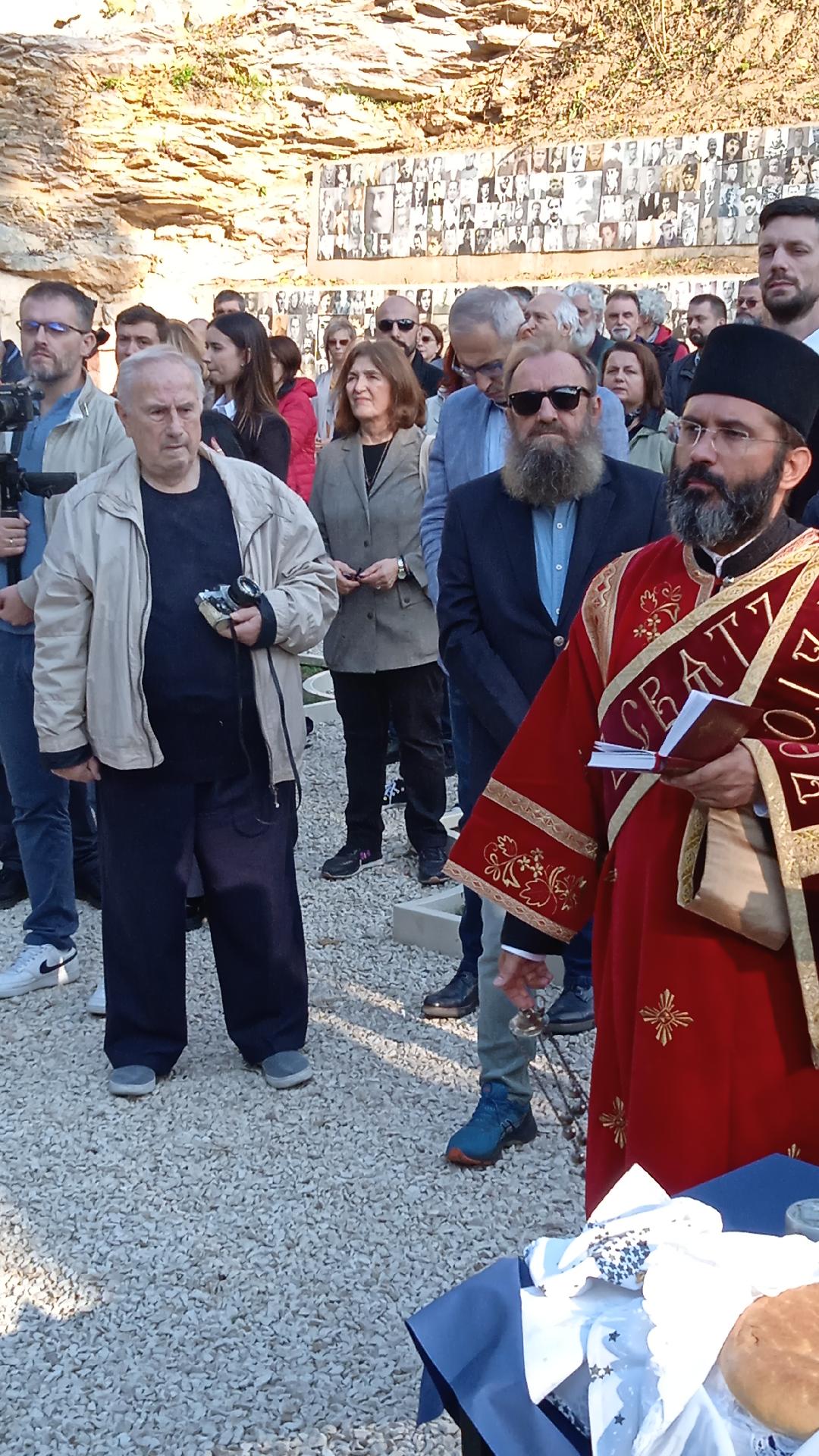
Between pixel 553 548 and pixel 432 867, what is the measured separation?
2615mm

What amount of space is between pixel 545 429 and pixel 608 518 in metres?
0.33

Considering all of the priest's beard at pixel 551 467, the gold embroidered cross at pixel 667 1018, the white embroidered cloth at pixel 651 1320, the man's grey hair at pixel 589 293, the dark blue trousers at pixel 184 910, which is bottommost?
the dark blue trousers at pixel 184 910

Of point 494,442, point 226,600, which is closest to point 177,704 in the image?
point 226,600

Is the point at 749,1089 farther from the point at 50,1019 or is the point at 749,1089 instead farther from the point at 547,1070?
the point at 50,1019

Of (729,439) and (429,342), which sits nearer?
(729,439)

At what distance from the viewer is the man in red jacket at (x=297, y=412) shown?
778 centimetres

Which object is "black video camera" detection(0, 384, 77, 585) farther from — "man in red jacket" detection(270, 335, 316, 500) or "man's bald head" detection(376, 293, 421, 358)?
"man's bald head" detection(376, 293, 421, 358)

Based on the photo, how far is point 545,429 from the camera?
3.71 m

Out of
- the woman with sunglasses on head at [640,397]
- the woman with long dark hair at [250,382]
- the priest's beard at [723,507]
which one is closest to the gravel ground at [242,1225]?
the priest's beard at [723,507]

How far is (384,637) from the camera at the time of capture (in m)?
6.02

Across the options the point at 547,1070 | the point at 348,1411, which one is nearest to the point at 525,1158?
the point at 547,1070

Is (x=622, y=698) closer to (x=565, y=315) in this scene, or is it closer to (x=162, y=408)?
(x=162, y=408)

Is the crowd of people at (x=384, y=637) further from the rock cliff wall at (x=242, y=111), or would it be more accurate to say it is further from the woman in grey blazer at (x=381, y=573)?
the rock cliff wall at (x=242, y=111)

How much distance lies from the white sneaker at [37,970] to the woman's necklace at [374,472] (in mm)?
2287
